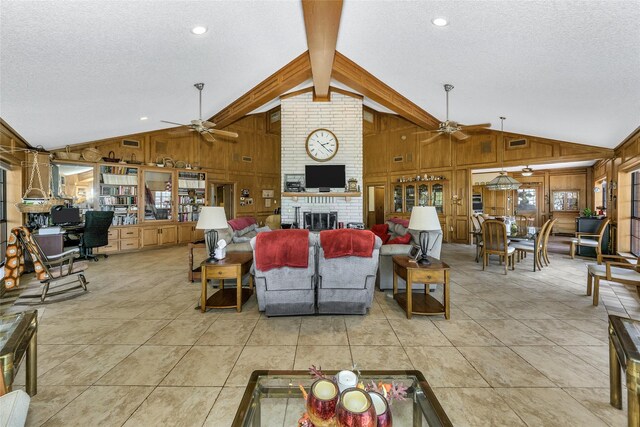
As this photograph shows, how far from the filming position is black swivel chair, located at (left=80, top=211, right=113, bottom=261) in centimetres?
562

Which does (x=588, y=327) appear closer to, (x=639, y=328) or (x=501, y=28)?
(x=639, y=328)

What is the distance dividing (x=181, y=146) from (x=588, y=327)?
8954 mm

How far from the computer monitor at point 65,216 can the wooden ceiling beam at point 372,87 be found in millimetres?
6171

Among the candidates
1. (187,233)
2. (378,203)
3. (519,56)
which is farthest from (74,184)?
(378,203)

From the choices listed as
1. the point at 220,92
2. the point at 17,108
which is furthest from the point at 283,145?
the point at 17,108

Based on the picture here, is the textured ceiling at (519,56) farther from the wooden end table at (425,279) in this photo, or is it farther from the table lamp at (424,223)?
the wooden end table at (425,279)

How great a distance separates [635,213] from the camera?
5.52 meters

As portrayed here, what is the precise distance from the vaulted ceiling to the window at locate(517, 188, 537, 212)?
4697mm

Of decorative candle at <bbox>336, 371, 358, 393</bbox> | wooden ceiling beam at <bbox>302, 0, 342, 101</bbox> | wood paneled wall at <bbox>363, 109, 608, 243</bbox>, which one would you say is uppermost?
wooden ceiling beam at <bbox>302, 0, 342, 101</bbox>

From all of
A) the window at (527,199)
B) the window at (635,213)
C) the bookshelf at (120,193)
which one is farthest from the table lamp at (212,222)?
the window at (527,199)

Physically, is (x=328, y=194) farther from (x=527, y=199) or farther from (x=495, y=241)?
(x=527, y=199)

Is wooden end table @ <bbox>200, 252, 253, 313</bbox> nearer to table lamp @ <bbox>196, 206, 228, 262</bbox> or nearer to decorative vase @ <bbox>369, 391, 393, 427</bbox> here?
table lamp @ <bbox>196, 206, 228, 262</bbox>

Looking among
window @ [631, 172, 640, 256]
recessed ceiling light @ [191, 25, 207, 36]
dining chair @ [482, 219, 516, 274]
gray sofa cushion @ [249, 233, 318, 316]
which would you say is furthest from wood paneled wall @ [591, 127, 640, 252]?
recessed ceiling light @ [191, 25, 207, 36]

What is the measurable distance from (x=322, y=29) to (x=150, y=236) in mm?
6371
